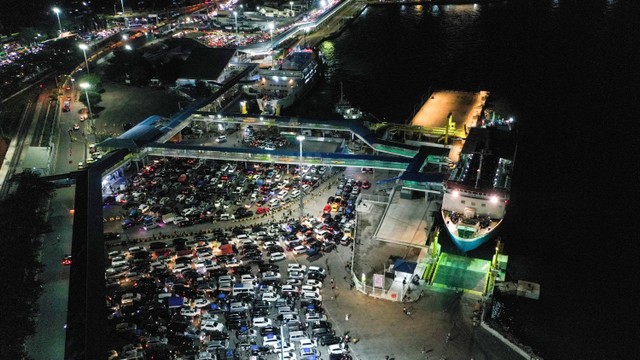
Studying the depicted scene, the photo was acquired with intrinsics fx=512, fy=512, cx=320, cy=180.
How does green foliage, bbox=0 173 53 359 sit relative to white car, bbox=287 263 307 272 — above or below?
above

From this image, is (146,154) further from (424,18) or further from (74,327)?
(424,18)

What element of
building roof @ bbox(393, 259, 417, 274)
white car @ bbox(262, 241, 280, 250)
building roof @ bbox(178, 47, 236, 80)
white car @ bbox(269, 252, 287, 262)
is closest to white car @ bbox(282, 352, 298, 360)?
white car @ bbox(269, 252, 287, 262)

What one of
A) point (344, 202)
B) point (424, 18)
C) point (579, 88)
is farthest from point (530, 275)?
point (424, 18)

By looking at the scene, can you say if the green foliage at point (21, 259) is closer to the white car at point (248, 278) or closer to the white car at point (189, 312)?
the white car at point (189, 312)

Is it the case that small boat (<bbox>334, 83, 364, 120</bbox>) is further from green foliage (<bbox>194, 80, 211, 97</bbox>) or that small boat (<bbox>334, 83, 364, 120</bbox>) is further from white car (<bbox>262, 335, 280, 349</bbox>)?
white car (<bbox>262, 335, 280, 349</bbox>)

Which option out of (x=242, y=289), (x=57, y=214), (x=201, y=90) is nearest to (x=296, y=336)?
(x=242, y=289)

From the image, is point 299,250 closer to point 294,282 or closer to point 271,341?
point 294,282

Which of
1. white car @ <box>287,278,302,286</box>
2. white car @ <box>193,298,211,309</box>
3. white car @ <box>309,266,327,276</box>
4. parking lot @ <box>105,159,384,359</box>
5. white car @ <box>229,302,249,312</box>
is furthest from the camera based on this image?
white car @ <box>309,266,327,276</box>
